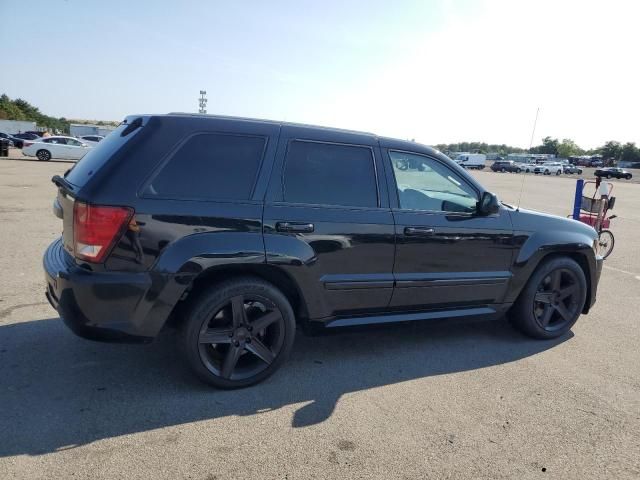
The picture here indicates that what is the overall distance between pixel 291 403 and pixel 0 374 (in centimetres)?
207

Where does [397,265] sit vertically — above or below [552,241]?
below

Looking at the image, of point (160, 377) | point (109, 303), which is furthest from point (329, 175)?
point (160, 377)

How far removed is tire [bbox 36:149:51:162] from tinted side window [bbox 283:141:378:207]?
92.9ft

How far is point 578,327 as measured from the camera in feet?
16.0

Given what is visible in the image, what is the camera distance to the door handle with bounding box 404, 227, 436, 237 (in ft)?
11.8

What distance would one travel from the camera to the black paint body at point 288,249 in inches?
111

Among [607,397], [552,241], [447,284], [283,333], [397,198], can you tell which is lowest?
[607,397]

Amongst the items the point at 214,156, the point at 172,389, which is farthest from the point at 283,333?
the point at 214,156

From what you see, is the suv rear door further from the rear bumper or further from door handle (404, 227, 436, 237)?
the rear bumper

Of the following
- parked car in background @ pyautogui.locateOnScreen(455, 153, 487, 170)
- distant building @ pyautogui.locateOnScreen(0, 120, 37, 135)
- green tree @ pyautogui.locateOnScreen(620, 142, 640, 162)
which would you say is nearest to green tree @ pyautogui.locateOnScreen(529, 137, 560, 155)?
green tree @ pyautogui.locateOnScreen(620, 142, 640, 162)

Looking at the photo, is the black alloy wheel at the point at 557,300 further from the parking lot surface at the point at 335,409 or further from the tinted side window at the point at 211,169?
the tinted side window at the point at 211,169

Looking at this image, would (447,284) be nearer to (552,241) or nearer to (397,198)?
(397,198)

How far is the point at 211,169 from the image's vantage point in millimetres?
3084

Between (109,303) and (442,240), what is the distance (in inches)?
100.0
